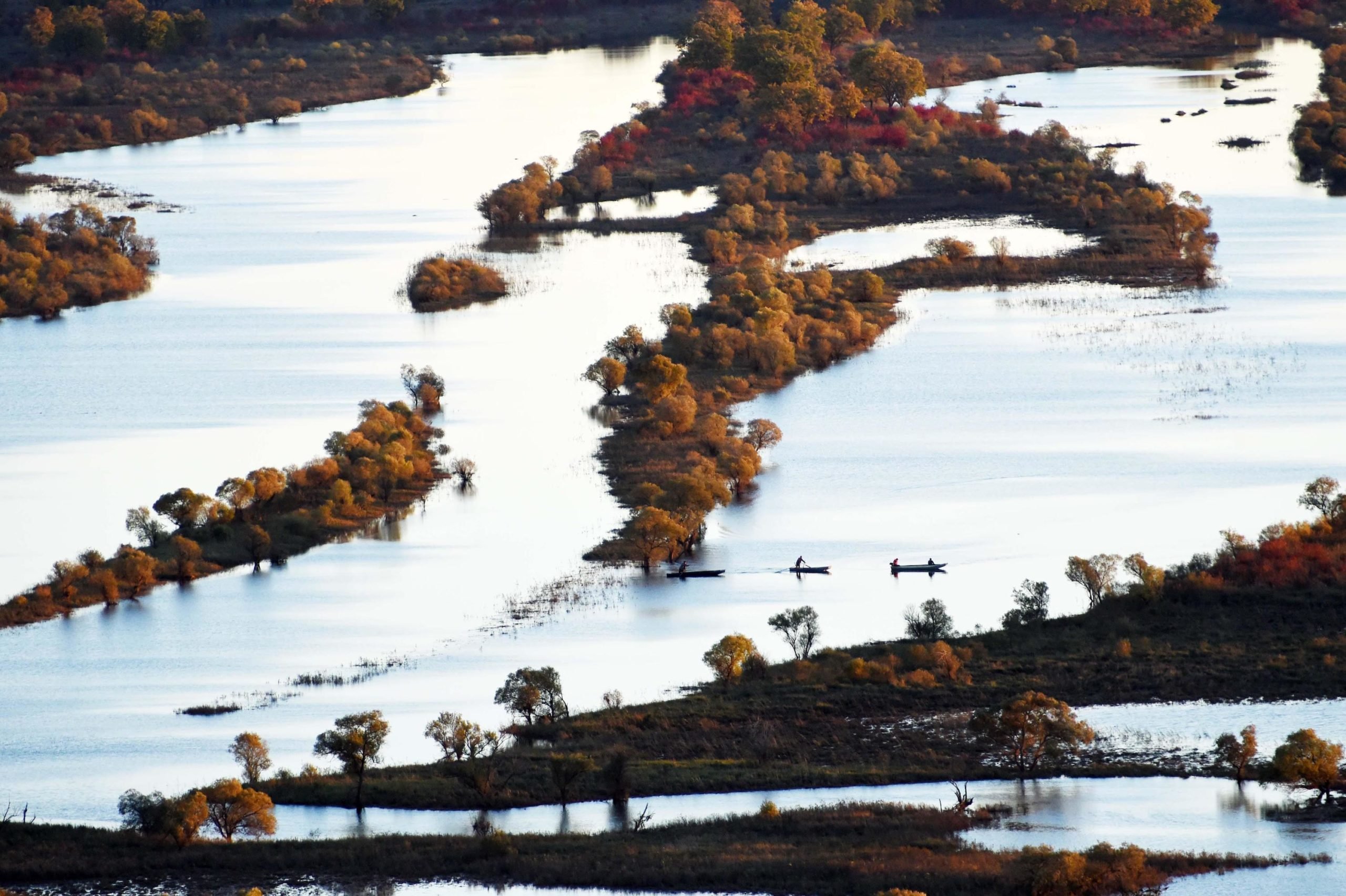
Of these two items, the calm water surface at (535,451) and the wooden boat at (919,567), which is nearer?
the calm water surface at (535,451)

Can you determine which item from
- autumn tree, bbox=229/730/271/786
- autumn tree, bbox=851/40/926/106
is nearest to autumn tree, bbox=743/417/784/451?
autumn tree, bbox=229/730/271/786

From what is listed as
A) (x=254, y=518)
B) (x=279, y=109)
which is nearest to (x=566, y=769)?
(x=254, y=518)

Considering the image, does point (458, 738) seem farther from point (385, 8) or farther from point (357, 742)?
point (385, 8)

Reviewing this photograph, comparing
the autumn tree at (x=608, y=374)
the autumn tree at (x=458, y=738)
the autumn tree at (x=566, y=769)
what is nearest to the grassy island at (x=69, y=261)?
the autumn tree at (x=608, y=374)

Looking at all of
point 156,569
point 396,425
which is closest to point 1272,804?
point 156,569

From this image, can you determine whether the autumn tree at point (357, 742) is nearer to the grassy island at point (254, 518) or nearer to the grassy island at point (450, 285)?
the grassy island at point (254, 518)

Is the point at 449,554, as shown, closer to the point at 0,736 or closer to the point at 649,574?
the point at 649,574

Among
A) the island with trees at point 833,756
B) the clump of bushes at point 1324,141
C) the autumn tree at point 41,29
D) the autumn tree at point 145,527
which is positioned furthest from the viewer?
the autumn tree at point 41,29
